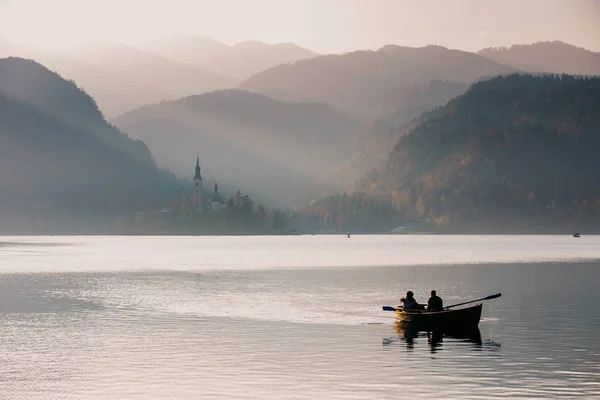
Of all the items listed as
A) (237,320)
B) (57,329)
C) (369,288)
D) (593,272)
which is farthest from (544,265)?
(57,329)

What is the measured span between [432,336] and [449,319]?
7.77 ft

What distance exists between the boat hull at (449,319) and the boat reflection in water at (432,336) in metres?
0.33

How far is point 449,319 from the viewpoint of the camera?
242 ft

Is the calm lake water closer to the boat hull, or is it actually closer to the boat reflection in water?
the boat reflection in water

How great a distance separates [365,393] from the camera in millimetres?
48344

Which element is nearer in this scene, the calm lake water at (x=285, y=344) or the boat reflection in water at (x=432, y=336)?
the calm lake water at (x=285, y=344)

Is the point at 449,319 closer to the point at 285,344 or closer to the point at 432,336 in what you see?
the point at 432,336

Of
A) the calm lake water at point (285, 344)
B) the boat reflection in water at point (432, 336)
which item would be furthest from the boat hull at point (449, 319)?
the calm lake water at point (285, 344)

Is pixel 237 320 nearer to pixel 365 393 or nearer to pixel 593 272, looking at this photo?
pixel 365 393

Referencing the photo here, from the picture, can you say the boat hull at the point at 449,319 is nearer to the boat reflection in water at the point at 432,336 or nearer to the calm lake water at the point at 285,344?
the boat reflection in water at the point at 432,336

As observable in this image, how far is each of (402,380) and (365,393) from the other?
4.42m

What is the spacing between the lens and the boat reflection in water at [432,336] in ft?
220

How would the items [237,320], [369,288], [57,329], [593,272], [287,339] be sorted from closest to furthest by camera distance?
1. [287,339]
2. [57,329]
3. [237,320]
4. [369,288]
5. [593,272]

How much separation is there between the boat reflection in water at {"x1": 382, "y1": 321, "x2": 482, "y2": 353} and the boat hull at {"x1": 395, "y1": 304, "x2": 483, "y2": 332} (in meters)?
0.33
